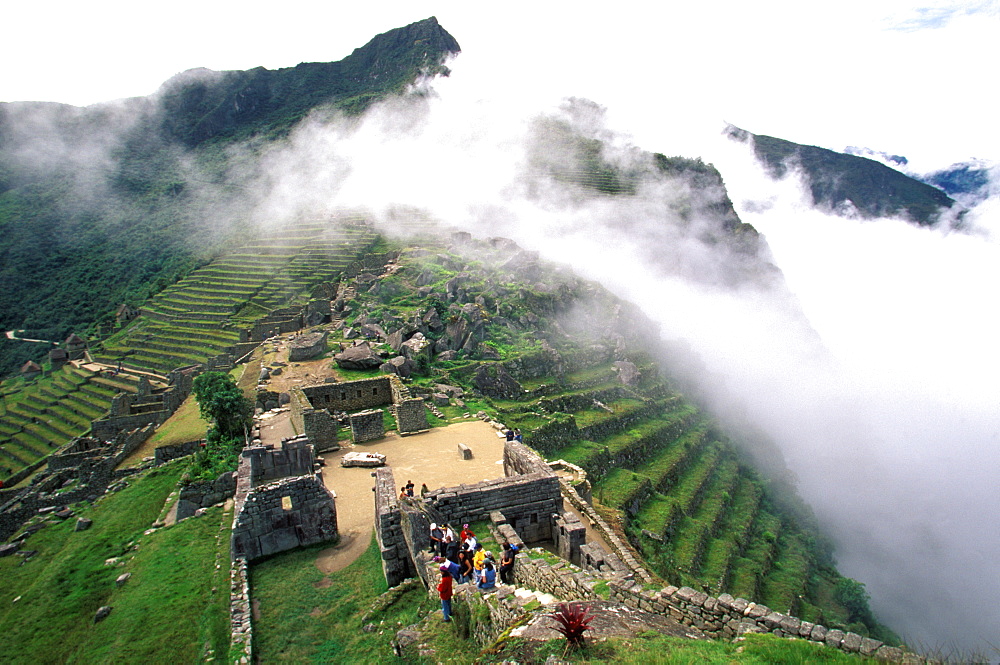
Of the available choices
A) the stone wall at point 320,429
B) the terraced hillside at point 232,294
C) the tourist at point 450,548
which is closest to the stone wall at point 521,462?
the tourist at point 450,548

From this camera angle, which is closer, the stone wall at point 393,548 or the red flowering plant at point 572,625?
the red flowering plant at point 572,625

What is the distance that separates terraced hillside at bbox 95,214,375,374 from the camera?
5031 cm

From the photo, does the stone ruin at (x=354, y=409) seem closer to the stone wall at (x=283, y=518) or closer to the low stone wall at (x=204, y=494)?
the low stone wall at (x=204, y=494)

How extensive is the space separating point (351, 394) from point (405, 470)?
715 cm

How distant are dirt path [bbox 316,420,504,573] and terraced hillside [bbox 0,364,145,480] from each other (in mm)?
36253

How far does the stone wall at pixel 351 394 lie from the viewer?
2064 cm

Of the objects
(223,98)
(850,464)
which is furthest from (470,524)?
(223,98)

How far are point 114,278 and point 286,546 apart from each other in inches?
3872

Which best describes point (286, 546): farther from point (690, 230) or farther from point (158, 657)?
point (690, 230)

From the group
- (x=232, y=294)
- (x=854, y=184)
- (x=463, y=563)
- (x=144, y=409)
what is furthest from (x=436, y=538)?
(x=854, y=184)

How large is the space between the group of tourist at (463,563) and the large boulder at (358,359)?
15660mm

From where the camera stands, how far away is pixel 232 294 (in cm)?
6116

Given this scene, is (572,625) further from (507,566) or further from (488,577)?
(507,566)

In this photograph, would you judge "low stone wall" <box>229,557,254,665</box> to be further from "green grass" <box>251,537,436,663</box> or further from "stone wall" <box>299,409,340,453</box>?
"stone wall" <box>299,409,340,453</box>
